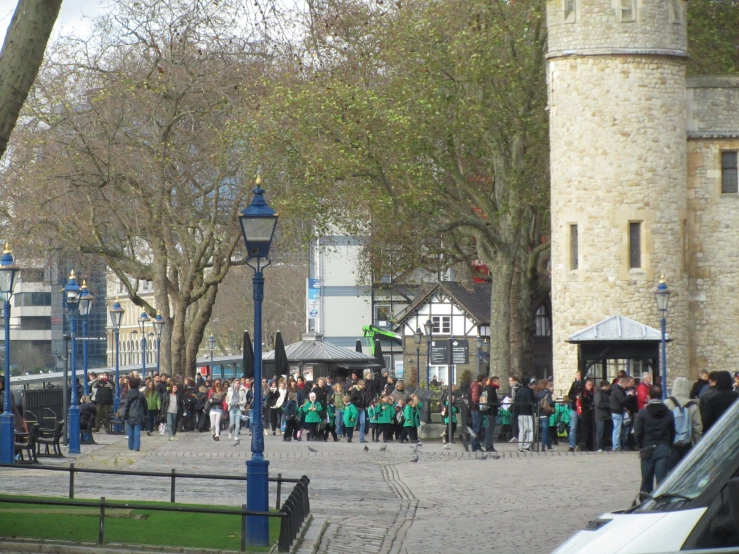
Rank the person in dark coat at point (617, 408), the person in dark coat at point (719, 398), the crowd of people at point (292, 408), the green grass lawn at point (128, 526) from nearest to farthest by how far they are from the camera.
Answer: the green grass lawn at point (128, 526), the person in dark coat at point (719, 398), the person in dark coat at point (617, 408), the crowd of people at point (292, 408)

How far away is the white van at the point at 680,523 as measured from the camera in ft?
19.4

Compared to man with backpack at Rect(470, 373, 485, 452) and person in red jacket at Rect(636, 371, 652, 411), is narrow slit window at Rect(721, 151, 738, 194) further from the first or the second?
man with backpack at Rect(470, 373, 485, 452)

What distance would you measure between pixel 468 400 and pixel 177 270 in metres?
19.5

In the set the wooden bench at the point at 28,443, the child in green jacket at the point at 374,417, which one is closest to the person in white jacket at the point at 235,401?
the child in green jacket at the point at 374,417

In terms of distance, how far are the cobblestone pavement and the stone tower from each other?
25.9 feet

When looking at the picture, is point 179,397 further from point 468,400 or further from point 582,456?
point 582,456

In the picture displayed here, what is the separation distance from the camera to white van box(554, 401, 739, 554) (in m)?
5.90

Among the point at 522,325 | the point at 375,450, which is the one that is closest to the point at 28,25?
the point at 375,450

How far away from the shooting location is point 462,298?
8044cm

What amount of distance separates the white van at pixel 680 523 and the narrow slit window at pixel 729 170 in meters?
32.4

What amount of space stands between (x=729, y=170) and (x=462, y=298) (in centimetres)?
4278

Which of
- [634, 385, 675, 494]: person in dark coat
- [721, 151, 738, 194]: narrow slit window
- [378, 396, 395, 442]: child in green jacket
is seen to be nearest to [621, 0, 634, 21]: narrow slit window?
[721, 151, 738, 194]: narrow slit window

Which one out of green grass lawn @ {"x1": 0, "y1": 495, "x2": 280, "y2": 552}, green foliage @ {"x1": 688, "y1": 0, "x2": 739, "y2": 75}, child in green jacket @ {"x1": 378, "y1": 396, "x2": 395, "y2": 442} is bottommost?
green grass lawn @ {"x1": 0, "y1": 495, "x2": 280, "y2": 552}

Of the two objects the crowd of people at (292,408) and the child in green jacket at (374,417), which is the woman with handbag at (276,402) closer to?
the crowd of people at (292,408)
